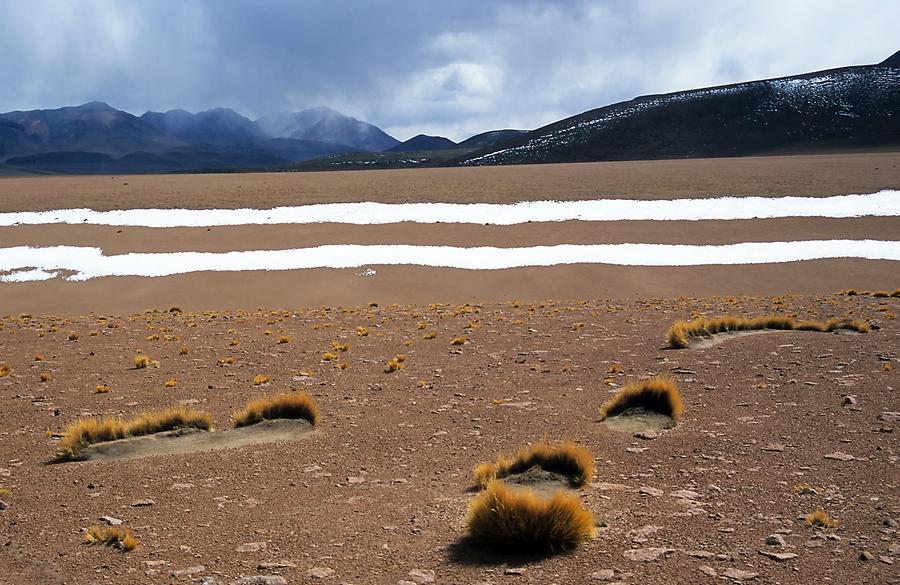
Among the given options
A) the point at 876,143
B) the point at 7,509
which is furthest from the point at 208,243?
the point at 876,143

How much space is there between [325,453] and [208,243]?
26.0m

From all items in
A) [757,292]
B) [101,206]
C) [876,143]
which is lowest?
[757,292]

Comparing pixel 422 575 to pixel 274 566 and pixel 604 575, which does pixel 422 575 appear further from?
pixel 604 575

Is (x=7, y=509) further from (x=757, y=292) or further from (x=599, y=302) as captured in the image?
(x=757, y=292)

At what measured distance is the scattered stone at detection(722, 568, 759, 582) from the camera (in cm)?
496

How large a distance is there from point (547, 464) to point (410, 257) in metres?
23.3

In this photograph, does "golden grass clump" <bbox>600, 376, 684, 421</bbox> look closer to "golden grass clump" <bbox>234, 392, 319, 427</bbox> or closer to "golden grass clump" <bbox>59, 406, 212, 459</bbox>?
"golden grass clump" <bbox>234, 392, 319, 427</bbox>

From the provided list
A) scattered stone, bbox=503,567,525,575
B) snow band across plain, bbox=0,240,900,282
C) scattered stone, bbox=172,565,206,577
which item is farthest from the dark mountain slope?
scattered stone, bbox=172,565,206,577

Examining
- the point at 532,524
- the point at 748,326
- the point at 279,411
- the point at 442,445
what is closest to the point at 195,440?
the point at 279,411

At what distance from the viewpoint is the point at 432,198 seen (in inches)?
1610

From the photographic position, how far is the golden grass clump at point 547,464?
6.92 m

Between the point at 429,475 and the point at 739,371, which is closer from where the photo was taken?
the point at 429,475

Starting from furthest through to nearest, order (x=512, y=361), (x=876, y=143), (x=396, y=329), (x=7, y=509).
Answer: (x=876, y=143) < (x=396, y=329) < (x=512, y=361) < (x=7, y=509)

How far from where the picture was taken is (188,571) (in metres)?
5.38
